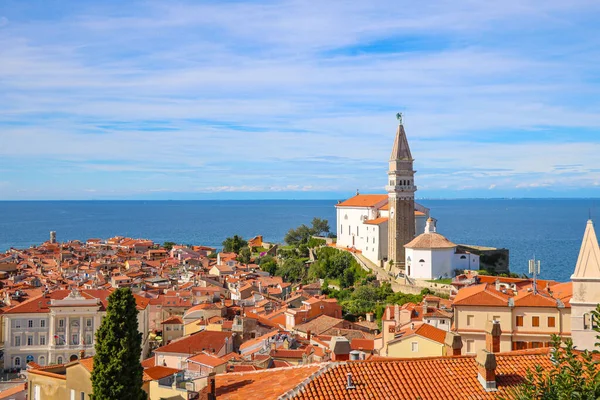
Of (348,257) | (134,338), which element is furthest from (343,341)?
(348,257)

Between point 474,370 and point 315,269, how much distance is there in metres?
52.1

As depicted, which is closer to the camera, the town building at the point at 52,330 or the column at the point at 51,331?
the town building at the point at 52,330

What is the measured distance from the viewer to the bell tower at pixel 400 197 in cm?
5631

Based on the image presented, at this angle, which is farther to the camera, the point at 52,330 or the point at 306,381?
the point at 52,330

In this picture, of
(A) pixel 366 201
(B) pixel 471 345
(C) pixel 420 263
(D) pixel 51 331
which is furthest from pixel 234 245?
(B) pixel 471 345

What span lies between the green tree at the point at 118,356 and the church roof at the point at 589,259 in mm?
9694

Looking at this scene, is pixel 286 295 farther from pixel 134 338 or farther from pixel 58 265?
pixel 134 338

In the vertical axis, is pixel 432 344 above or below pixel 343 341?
below

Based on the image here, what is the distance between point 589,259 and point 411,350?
705cm

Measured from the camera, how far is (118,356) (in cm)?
1552

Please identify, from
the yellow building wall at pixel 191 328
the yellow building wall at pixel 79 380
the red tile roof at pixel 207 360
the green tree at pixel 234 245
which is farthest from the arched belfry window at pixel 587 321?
the green tree at pixel 234 245

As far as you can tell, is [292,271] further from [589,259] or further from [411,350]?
[589,259]

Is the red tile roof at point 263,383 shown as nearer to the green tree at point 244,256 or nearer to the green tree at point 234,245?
the green tree at point 244,256

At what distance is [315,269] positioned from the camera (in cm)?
6253
